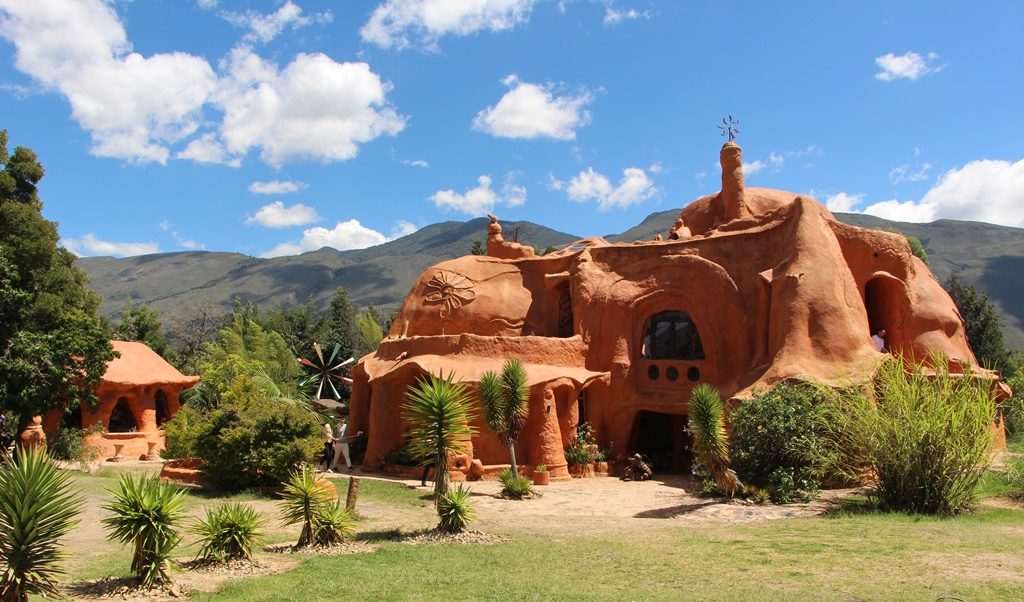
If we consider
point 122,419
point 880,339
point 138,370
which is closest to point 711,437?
point 880,339

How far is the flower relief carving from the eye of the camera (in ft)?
81.9

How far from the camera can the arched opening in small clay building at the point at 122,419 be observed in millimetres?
29719

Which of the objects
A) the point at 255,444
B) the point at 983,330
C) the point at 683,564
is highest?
the point at 983,330

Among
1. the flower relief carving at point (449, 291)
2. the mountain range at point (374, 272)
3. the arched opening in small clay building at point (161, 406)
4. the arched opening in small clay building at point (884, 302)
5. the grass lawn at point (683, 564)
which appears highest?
the mountain range at point (374, 272)

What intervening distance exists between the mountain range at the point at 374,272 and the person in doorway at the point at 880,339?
5510cm

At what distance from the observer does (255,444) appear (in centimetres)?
1631

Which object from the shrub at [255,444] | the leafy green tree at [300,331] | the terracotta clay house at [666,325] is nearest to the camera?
the shrub at [255,444]

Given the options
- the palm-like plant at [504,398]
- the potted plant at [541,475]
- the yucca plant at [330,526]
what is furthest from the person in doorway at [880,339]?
the yucca plant at [330,526]

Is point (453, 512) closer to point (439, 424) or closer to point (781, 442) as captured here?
point (439, 424)

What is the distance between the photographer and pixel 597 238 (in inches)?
1073

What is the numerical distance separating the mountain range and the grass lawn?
213ft

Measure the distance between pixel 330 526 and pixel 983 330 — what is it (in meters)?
37.3

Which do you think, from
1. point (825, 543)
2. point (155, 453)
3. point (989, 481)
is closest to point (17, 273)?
point (155, 453)

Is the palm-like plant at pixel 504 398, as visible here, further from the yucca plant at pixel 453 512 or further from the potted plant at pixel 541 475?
the yucca plant at pixel 453 512
